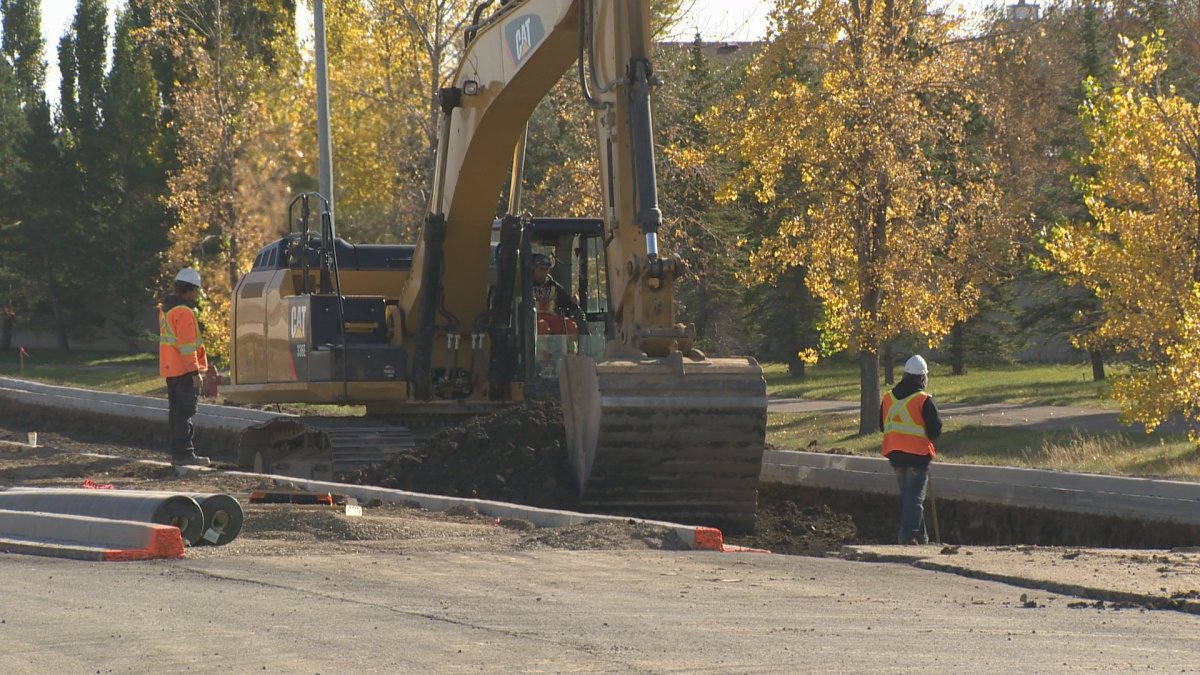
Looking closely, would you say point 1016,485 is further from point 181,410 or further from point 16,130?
point 16,130

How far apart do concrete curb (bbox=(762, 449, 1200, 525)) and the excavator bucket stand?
3.11 meters

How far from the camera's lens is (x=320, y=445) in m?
17.5

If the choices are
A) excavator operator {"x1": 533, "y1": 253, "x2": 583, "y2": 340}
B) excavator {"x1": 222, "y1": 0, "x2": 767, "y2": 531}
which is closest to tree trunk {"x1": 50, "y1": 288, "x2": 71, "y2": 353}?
→ excavator {"x1": 222, "y1": 0, "x2": 767, "y2": 531}

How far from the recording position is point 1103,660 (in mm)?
7492

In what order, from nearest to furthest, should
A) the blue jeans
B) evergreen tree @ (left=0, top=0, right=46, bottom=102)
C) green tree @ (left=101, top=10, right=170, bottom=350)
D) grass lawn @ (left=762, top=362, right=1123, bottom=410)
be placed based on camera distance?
1. the blue jeans
2. grass lawn @ (left=762, top=362, right=1123, bottom=410)
3. green tree @ (left=101, top=10, right=170, bottom=350)
4. evergreen tree @ (left=0, top=0, right=46, bottom=102)

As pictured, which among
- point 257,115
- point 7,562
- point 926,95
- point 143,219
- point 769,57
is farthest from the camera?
point 143,219

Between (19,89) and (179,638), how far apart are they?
74811 millimetres

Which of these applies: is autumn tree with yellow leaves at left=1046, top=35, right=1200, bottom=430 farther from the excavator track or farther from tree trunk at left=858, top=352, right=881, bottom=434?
the excavator track

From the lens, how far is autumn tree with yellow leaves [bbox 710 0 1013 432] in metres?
23.0

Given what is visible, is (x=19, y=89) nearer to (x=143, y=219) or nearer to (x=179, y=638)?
(x=143, y=219)

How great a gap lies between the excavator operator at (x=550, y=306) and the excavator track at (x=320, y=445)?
1.87 metres

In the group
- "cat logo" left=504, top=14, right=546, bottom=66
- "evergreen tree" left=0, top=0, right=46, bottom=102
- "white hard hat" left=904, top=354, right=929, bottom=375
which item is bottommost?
"white hard hat" left=904, top=354, right=929, bottom=375

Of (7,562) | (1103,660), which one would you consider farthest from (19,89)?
(1103,660)

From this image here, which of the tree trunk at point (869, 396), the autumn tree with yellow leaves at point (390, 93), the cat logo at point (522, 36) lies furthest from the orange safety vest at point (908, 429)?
the autumn tree with yellow leaves at point (390, 93)
